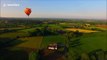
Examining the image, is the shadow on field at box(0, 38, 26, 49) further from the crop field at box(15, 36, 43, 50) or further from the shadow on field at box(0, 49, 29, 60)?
the shadow on field at box(0, 49, 29, 60)

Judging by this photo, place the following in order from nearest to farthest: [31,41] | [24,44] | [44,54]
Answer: [44,54] → [24,44] → [31,41]

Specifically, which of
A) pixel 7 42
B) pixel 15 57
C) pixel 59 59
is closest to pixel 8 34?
pixel 7 42

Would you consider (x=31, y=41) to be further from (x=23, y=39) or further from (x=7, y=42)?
(x=7, y=42)

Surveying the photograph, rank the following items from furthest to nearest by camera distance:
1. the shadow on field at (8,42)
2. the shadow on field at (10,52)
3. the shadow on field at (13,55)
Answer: the shadow on field at (8,42)
the shadow on field at (10,52)
the shadow on field at (13,55)

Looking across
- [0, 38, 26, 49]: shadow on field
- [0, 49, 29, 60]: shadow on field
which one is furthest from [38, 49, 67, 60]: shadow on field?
[0, 38, 26, 49]: shadow on field

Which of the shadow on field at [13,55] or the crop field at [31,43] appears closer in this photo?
the shadow on field at [13,55]

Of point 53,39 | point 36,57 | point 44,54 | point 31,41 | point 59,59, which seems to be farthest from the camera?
point 53,39

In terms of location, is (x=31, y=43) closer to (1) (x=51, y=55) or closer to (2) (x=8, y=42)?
(2) (x=8, y=42)

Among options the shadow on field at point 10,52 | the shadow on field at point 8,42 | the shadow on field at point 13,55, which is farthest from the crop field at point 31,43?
the shadow on field at point 13,55

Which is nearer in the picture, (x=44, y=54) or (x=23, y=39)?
(x=44, y=54)

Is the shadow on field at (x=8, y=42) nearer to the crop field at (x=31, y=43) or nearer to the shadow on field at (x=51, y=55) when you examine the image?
the crop field at (x=31, y=43)

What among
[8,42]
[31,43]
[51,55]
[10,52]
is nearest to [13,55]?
[10,52]
